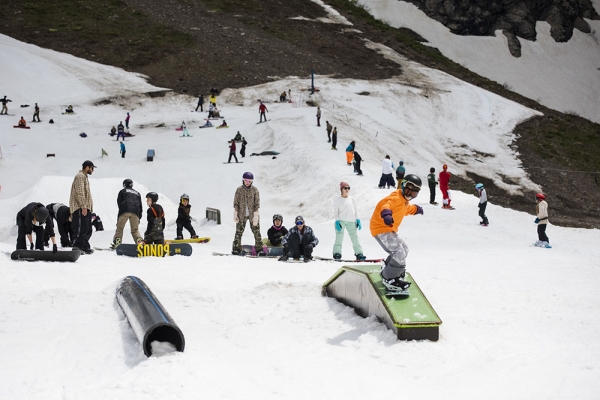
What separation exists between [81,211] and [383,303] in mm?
6951

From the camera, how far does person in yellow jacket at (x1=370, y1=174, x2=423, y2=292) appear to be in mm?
7266

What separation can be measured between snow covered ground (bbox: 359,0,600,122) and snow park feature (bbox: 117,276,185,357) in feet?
212

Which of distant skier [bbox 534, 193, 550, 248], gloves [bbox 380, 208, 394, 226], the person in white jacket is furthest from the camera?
distant skier [bbox 534, 193, 550, 248]

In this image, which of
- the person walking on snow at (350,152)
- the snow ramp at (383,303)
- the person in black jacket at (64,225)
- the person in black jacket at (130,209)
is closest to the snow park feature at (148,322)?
the snow ramp at (383,303)

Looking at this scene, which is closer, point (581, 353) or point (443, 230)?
point (581, 353)

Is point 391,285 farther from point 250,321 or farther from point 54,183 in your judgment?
point 54,183

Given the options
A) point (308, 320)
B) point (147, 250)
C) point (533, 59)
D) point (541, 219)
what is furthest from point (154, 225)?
point (533, 59)

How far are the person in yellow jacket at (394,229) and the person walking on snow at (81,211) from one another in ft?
20.9

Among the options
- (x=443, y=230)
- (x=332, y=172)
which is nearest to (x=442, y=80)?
(x=332, y=172)

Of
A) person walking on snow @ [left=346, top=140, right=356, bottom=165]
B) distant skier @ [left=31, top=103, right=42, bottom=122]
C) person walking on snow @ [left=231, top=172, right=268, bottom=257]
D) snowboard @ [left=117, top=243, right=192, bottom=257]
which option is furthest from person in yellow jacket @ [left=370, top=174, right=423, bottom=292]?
distant skier @ [left=31, top=103, right=42, bottom=122]

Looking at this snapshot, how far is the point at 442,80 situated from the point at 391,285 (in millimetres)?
50376

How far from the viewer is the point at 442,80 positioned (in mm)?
55000

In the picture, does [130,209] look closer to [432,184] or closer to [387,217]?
[387,217]

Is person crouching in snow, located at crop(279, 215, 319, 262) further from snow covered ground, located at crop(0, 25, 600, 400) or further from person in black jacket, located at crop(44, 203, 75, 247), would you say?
person in black jacket, located at crop(44, 203, 75, 247)
